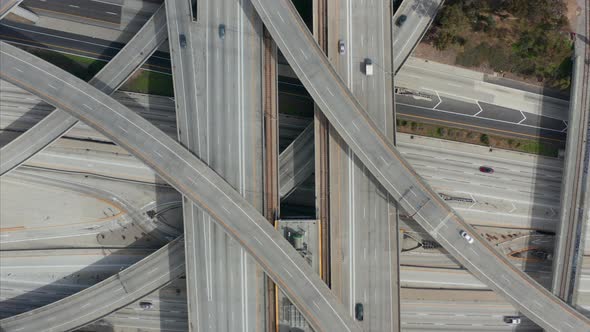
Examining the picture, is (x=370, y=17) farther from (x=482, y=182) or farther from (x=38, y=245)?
(x=38, y=245)

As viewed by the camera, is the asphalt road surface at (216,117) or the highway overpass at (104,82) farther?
the highway overpass at (104,82)

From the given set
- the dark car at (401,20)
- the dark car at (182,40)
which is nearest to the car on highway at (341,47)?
the dark car at (401,20)

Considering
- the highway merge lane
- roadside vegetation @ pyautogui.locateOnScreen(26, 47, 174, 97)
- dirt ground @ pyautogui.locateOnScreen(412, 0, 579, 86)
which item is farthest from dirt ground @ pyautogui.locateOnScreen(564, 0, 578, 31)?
roadside vegetation @ pyautogui.locateOnScreen(26, 47, 174, 97)

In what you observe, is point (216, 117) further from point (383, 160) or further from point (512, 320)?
point (512, 320)

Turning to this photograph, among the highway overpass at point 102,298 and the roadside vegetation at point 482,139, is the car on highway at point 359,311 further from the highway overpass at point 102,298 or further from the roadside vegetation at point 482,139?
the roadside vegetation at point 482,139

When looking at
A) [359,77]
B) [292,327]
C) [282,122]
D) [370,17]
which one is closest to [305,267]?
[292,327]
